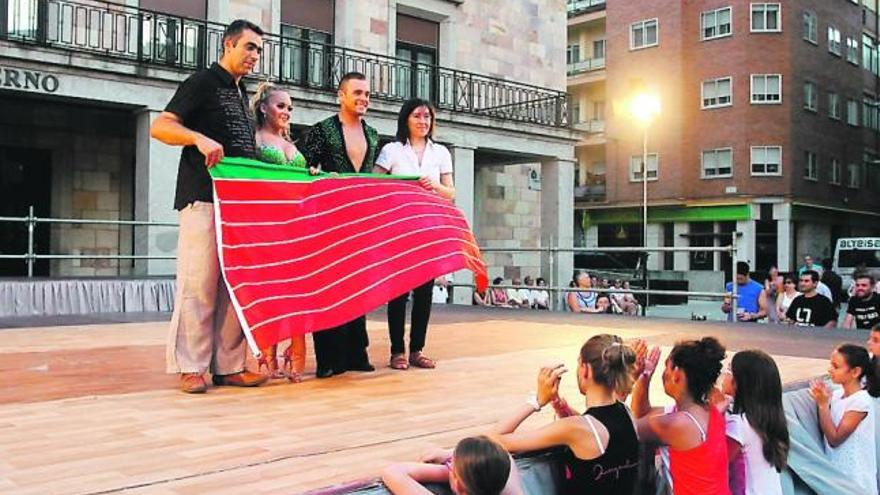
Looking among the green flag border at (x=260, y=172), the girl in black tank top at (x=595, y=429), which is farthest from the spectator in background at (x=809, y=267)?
the girl in black tank top at (x=595, y=429)

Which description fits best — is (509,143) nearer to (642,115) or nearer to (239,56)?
(239,56)

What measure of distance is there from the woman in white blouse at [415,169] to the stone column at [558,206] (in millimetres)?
14720

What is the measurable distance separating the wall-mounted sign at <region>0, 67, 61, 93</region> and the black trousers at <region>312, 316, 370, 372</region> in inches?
379

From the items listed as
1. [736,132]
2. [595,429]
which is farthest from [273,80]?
[736,132]

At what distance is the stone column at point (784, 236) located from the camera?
3103 cm

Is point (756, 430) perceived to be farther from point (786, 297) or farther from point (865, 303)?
point (786, 297)

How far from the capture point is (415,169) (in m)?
5.15

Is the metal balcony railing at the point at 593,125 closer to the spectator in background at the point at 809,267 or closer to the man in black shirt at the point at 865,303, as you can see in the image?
the spectator in background at the point at 809,267

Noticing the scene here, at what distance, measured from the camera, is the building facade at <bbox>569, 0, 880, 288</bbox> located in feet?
105

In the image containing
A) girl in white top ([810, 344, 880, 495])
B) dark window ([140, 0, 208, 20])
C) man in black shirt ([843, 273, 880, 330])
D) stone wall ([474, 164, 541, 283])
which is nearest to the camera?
girl in white top ([810, 344, 880, 495])

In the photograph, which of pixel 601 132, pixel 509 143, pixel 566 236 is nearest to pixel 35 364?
pixel 509 143

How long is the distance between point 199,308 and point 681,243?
3118 centimetres

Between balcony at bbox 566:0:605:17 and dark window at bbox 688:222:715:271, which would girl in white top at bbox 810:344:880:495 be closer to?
dark window at bbox 688:222:715:271

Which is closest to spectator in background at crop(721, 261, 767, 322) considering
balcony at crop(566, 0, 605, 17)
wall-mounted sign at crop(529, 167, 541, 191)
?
wall-mounted sign at crop(529, 167, 541, 191)
